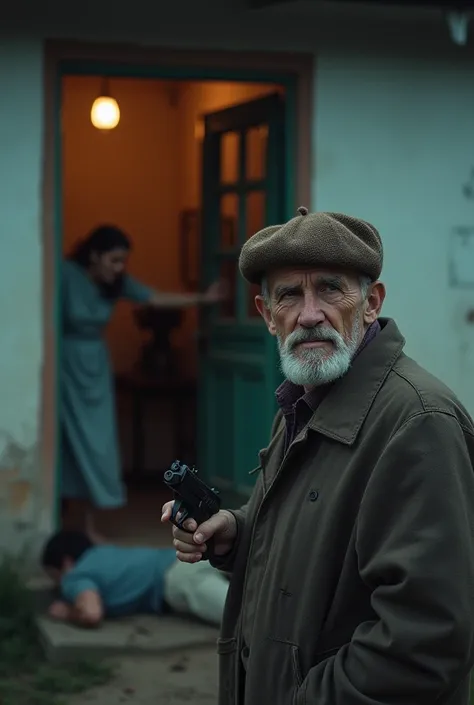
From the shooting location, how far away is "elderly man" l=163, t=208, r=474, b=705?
201cm

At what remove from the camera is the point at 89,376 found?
6621 mm

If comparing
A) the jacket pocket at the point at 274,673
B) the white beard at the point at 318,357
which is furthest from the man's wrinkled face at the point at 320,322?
the jacket pocket at the point at 274,673

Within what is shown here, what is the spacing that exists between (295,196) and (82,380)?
1553mm

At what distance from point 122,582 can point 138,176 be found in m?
4.67

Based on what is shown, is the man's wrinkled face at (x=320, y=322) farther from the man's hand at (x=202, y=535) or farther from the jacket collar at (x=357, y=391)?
the man's hand at (x=202, y=535)

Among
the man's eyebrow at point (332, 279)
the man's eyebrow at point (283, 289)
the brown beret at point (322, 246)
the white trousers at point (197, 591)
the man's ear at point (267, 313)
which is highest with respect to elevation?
the brown beret at point (322, 246)

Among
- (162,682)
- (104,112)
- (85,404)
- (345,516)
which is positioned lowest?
(162,682)

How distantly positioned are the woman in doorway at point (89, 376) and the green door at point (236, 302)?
0.66 meters

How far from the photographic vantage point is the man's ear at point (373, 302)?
2428 mm

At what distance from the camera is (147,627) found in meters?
5.64

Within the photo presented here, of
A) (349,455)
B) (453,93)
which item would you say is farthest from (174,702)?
(453,93)

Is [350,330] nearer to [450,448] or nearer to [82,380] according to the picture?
[450,448]

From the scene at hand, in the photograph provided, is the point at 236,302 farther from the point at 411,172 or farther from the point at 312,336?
the point at 312,336

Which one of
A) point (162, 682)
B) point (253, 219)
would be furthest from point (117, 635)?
point (253, 219)
